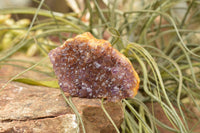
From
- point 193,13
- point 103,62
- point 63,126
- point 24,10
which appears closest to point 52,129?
point 63,126

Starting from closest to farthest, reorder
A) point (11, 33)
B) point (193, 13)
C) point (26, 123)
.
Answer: point (26, 123) < point (193, 13) < point (11, 33)

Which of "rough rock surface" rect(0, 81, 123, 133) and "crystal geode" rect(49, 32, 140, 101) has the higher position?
"crystal geode" rect(49, 32, 140, 101)

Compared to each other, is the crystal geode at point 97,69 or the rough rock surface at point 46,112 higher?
the crystal geode at point 97,69

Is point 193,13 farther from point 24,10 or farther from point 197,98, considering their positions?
point 24,10
